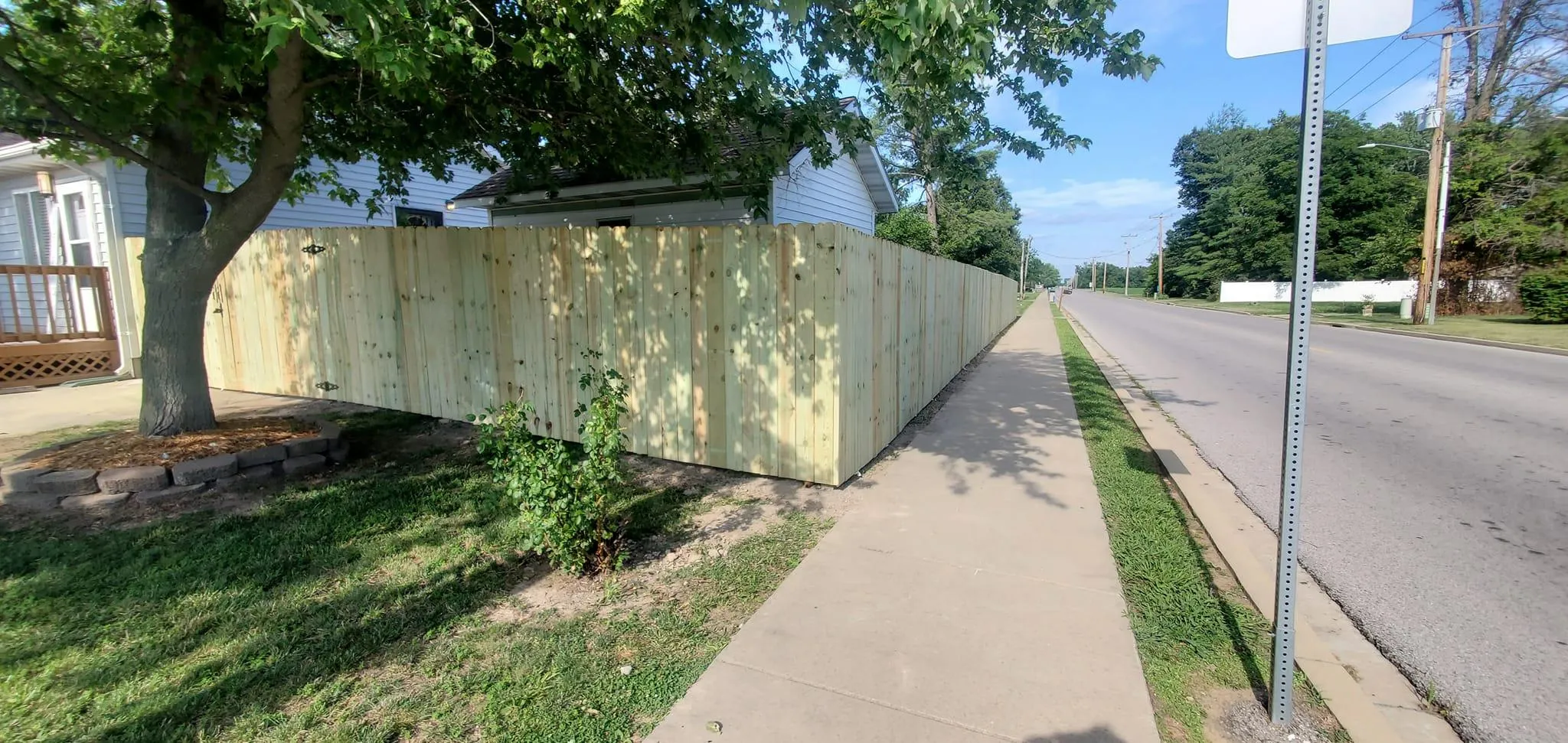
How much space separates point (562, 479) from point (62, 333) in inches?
486

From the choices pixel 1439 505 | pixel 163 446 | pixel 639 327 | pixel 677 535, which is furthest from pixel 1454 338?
pixel 163 446

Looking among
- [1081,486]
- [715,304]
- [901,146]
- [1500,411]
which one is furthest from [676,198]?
[901,146]

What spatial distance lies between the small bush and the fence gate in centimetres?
3453

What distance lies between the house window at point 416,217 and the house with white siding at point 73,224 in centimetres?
51

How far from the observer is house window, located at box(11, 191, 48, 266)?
11.4 metres

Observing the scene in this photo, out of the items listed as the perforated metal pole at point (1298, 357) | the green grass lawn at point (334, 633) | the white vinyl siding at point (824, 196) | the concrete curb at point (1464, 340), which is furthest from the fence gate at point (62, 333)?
the concrete curb at point (1464, 340)

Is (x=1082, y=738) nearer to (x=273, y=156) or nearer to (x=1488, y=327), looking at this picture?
(x=273, y=156)

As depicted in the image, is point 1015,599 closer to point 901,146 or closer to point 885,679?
point 885,679

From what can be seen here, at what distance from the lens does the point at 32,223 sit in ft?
38.0

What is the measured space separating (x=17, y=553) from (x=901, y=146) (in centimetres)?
2737

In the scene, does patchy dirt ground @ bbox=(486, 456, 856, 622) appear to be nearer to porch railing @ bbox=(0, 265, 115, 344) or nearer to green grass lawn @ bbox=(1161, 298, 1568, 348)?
porch railing @ bbox=(0, 265, 115, 344)

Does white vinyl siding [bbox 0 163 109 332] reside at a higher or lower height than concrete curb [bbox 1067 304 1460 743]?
higher

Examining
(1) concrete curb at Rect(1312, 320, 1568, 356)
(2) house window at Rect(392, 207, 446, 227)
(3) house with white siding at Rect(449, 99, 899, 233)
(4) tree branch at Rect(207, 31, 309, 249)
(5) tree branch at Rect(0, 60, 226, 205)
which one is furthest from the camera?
(2) house window at Rect(392, 207, 446, 227)

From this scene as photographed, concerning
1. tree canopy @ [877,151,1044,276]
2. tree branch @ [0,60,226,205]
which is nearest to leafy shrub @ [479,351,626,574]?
tree branch @ [0,60,226,205]
